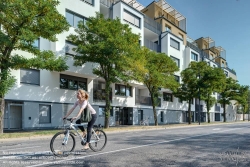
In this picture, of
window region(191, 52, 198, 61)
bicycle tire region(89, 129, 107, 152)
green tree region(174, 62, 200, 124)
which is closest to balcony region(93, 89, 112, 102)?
green tree region(174, 62, 200, 124)

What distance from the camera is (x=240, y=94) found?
5097 centimetres

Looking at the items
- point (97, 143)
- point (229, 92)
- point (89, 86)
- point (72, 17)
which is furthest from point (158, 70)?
point (229, 92)

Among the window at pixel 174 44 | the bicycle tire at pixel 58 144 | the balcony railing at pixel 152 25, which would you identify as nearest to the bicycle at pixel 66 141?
the bicycle tire at pixel 58 144

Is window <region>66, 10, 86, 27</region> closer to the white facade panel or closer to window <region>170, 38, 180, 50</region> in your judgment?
the white facade panel

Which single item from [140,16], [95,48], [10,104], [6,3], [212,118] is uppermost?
[140,16]

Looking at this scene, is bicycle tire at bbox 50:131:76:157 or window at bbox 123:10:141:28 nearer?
bicycle tire at bbox 50:131:76:157

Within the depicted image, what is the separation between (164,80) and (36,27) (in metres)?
15.0

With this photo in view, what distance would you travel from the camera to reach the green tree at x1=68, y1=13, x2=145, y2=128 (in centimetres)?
1847

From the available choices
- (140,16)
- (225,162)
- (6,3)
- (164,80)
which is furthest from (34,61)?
(140,16)

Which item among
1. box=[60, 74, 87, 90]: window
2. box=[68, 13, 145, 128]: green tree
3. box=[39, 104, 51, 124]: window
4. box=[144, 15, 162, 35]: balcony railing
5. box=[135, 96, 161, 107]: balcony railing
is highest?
box=[144, 15, 162, 35]: balcony railing

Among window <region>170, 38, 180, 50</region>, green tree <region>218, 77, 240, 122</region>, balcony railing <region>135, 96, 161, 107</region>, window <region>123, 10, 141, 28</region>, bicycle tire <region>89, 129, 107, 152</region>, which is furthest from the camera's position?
green tree <region>218, 77, 240, 122</region>

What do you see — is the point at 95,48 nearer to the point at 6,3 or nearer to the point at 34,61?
the point at 34,61

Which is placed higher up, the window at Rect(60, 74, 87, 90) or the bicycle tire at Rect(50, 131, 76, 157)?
the window at Rect(60, 74, 87, 90)

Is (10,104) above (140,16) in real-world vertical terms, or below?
below
